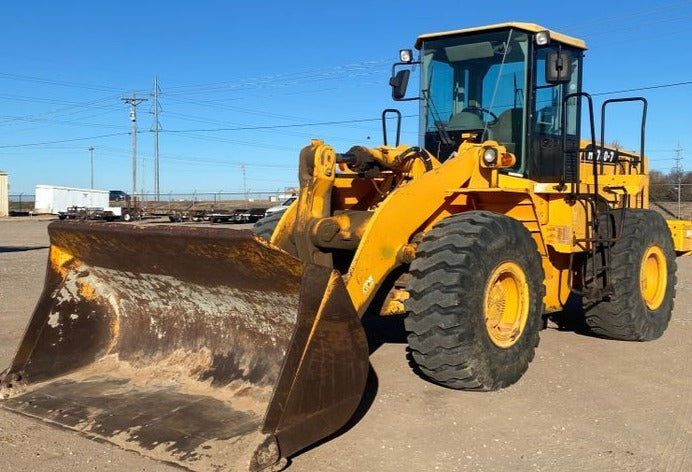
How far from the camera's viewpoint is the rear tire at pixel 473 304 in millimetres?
4711

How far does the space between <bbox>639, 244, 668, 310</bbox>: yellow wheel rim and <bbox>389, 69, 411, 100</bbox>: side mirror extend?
310 centimetres

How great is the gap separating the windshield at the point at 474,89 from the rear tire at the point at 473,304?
4.68 ft

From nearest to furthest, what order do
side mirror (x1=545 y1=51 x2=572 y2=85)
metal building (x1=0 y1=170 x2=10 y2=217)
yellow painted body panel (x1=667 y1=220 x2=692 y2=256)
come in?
side mirror (x1=545 y1=51 x2=572 y2=85) < yellow painted body panel (x1=667 y1=220 x2=692 y2=256) < metal building (x1=0 y1=170 x2=10 y2=217)

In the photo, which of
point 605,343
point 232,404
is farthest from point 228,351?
point 605,343

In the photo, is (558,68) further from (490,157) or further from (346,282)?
(346,282)

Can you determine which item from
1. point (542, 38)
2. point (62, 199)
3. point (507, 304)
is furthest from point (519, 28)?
point (62, 199)

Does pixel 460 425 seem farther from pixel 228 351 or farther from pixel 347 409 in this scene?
pixel 228 351

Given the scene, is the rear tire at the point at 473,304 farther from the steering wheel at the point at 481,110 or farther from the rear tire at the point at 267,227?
the rear tire at the point at 267,227

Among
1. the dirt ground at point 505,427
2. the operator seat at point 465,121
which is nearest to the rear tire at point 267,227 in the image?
the dirt ground at point 505,427

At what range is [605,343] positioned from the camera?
699 cm

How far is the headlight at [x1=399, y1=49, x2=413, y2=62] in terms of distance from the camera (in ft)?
23.1

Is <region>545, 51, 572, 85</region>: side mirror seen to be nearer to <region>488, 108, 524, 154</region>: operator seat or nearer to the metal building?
<region>488, 108, 524, 154</region>: operator seat

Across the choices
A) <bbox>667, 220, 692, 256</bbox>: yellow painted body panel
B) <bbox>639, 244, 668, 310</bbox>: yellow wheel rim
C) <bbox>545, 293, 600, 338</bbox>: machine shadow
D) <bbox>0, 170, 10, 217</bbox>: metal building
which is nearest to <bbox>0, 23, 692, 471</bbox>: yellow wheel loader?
<bbox>639, 244, 668, 310</bbox>: yellow wheel rim

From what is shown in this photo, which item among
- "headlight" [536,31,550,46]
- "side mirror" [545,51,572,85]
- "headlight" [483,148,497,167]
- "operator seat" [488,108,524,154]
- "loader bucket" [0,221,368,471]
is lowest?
"loader bucket" [0,221,368,471]
